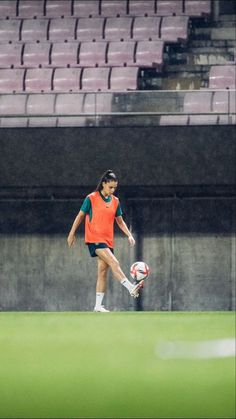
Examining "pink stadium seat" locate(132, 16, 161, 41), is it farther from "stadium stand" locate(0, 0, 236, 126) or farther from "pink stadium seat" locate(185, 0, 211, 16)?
"pink stadium seat" locate(185, 0, 211, 16)

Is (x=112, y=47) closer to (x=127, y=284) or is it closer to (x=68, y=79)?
(x=68, y=79)

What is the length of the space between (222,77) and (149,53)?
6.44 ft

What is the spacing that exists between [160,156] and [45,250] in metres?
2.75

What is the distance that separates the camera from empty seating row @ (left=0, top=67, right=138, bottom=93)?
22.8 metres

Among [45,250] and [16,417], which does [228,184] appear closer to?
[45,250]

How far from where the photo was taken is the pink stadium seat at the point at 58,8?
86.2ft

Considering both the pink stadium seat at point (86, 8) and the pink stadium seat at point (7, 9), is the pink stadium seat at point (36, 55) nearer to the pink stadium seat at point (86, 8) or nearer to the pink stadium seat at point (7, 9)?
the pink stadium seat at point (86, 8)

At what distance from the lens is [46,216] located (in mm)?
21375

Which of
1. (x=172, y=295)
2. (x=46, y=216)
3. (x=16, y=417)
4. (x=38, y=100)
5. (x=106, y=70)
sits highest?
(x=106, y=70)

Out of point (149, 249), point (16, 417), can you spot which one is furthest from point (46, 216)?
point (16, 417)

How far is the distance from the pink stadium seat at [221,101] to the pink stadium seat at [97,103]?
168cm

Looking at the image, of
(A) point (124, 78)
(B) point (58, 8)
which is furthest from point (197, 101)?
(B) point (58, 8)

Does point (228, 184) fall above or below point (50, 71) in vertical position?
below

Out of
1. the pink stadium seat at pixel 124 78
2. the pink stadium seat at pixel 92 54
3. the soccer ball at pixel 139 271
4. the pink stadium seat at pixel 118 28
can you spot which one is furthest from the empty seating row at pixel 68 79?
the soccer ball at pixel 139 271
